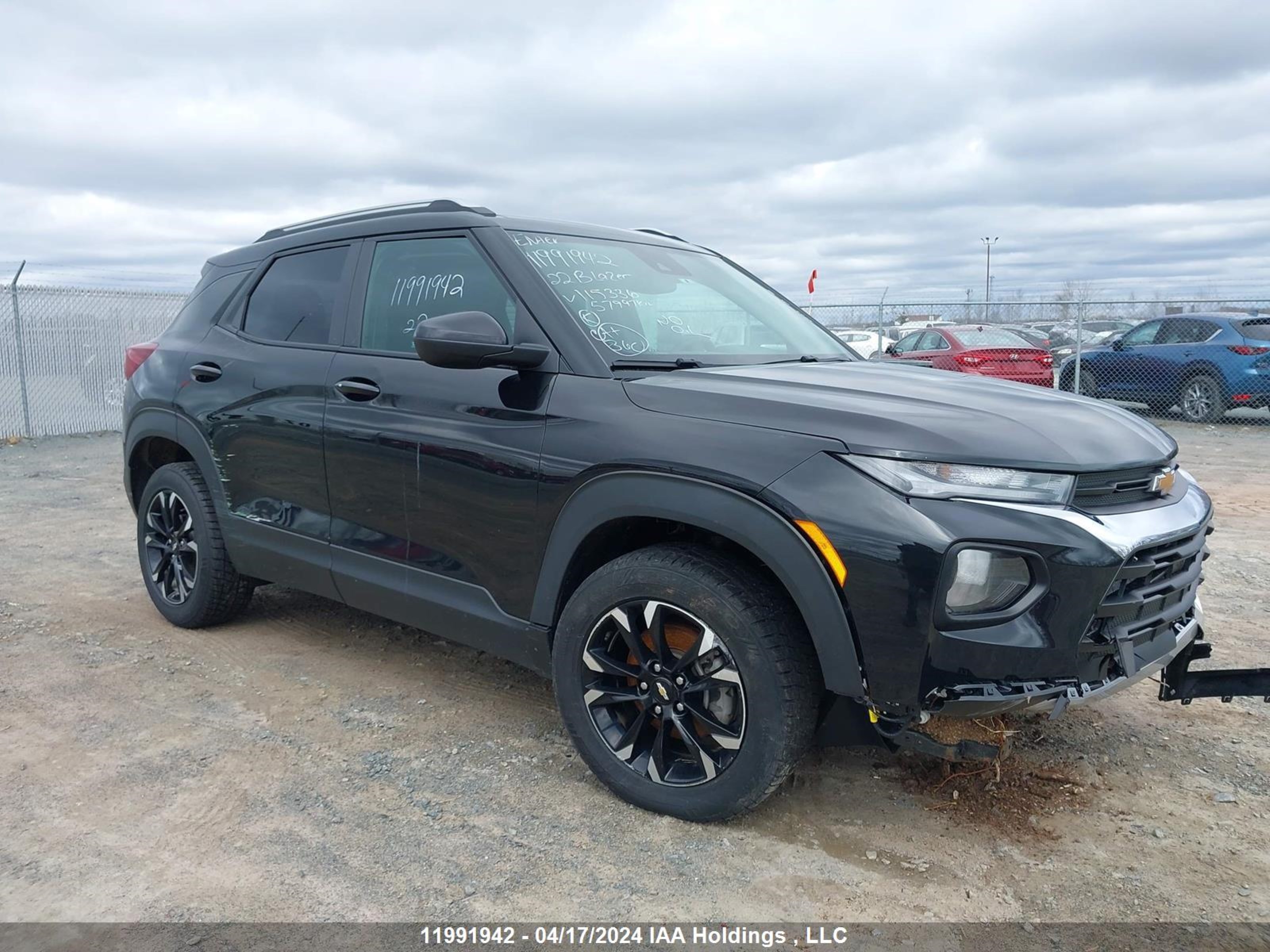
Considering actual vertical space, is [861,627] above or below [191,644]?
above

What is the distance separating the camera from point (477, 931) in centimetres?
253

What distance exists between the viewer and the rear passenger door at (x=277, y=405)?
3.95 meters

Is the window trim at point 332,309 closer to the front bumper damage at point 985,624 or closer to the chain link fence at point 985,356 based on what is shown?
the front bumper damage at point 985,624

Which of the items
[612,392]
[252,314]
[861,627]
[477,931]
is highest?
[252,314]

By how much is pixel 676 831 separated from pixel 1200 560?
5.95 feet

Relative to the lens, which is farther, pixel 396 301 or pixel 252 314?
pixel 252 314

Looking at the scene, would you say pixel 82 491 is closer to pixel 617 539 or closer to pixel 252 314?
pixel 252 314

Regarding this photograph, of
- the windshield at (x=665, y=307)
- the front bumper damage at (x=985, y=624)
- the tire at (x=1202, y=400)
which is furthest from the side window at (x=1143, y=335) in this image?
the front bumper damage at (x=985, y=624)

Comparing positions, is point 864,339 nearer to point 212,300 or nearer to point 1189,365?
point 1189,365

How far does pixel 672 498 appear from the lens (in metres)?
2.84

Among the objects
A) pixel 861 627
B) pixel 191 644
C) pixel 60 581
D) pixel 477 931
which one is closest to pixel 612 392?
pixel 861 627

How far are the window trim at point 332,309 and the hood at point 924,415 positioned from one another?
1.51 m

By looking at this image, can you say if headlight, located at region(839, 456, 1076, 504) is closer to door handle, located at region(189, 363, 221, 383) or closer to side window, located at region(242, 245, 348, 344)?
side window, located at region(242, 245, 348, 344)

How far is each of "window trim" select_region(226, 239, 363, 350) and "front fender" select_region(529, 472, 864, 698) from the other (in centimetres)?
148
